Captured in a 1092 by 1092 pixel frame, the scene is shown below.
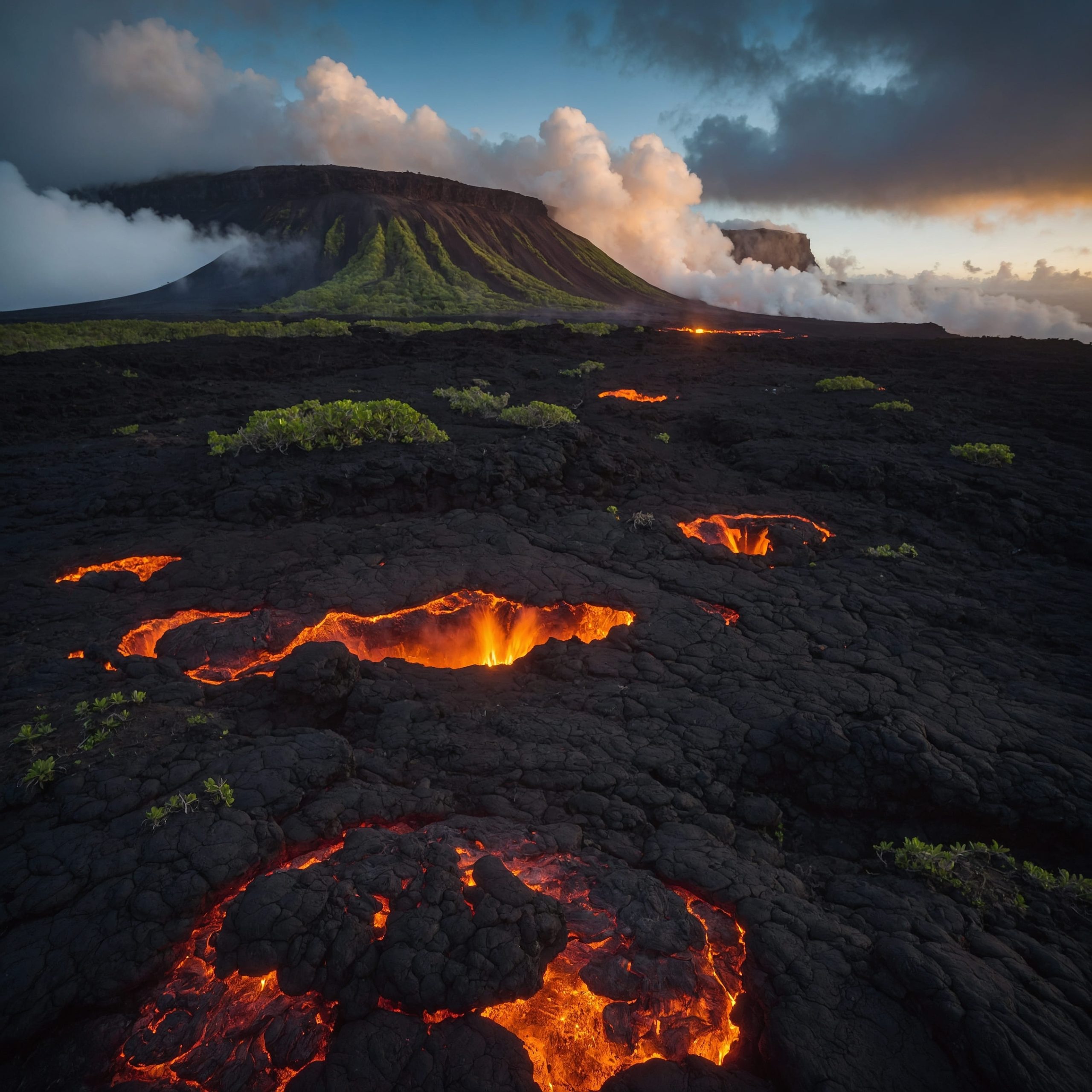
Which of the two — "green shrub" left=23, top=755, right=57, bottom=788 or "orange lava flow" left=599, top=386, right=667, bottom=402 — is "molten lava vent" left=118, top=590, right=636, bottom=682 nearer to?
"green shrub" left=23, top=755, right=57, bottom=788

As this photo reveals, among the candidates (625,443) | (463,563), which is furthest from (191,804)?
(625,443)

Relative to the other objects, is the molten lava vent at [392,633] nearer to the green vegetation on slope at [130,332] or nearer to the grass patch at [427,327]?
the green vegetation on slope at [130,332]

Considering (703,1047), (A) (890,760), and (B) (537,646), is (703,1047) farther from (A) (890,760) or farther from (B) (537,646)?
(B) (537,646)

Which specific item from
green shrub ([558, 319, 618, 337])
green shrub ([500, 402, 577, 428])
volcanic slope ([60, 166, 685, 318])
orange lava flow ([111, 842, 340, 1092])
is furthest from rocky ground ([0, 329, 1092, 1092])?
volcanic slope ([60, 166, 685, 318])

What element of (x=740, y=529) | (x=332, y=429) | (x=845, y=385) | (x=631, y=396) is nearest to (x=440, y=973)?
(x=740, y=529)

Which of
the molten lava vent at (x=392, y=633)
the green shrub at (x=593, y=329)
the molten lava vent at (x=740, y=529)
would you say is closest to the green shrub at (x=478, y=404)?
the molten lava vent at (x=740, y=529)

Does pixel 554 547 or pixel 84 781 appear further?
pixel 554 547

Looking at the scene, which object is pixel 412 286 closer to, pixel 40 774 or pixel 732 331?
pixel 732 331
